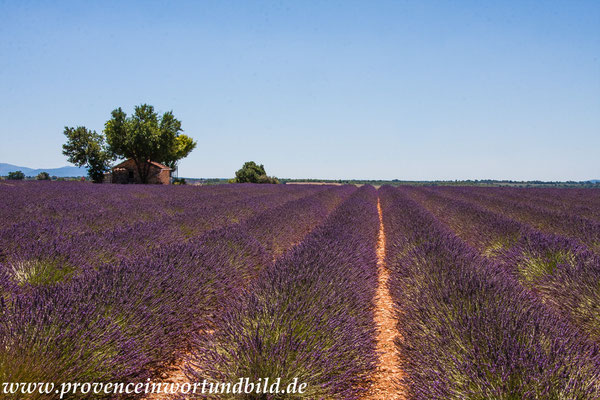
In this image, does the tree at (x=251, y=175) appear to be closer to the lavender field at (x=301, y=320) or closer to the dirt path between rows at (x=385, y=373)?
the lavender field at (x=301, y=320)

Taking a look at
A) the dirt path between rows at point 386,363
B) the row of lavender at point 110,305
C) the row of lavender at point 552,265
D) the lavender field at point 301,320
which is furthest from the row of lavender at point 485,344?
the row of lavender at point 110,305

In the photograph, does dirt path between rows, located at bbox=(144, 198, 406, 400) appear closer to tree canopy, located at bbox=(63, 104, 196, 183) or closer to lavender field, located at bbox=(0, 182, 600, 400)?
lavender field, located at bbox=(0, 182, 600, 400)

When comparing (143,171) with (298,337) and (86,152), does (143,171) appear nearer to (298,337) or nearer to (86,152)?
(86,152)

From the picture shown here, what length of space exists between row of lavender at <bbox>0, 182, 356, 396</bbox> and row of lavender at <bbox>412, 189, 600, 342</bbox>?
10.4 feet

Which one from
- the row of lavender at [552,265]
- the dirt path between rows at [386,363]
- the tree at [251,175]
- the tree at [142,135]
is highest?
the tree at [142,135]

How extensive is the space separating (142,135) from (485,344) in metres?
36.7

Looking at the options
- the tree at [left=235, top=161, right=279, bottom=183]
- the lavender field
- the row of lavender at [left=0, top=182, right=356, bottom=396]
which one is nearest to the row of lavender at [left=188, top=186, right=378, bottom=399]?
the lavender field

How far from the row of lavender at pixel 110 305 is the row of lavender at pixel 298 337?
0.36m

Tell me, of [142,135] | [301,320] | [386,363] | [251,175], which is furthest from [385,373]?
[251,175]

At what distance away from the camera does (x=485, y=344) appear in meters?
2.23

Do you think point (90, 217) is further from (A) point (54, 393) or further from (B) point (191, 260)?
(A) point (54, 393)

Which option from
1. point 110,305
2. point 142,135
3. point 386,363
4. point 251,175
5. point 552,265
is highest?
point 142,135

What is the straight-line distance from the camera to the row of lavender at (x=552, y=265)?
3.51m

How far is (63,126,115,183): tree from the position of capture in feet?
131
